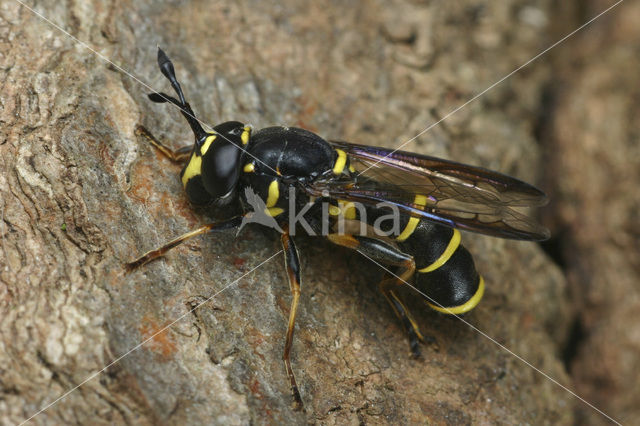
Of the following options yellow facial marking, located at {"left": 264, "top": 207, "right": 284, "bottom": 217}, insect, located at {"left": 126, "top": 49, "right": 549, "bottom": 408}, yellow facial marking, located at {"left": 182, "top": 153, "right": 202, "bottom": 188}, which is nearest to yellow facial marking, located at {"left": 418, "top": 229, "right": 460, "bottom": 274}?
insect, located at {"left": 126, "top": 49, "right": 549, "bottom": 408}

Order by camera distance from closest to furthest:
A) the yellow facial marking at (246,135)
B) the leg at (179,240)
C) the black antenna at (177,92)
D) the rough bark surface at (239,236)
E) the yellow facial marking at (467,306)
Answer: the rough bark surface at (239,236) < the leg at (179,240) < the black antenna at (177,92) < the yellow facial marking at (246,135) < the yellow facial marking at (467,306)

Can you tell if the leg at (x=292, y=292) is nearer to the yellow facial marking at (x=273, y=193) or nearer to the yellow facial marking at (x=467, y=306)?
the yellow facial marking at (x=273, y=193)

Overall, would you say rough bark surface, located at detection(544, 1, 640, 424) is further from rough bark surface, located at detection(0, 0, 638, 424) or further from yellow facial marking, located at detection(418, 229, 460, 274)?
yellow facial marking, located at detection(418, 229, 460, 274)

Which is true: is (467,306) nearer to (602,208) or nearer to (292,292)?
(292,292)

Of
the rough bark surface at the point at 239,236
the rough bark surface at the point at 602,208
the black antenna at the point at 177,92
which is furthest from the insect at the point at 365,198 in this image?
the rough bark surface at the point at 602,208

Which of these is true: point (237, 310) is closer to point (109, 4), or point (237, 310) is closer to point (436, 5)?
point (109, 4)

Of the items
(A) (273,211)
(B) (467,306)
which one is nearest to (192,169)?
(A) (273,211)
